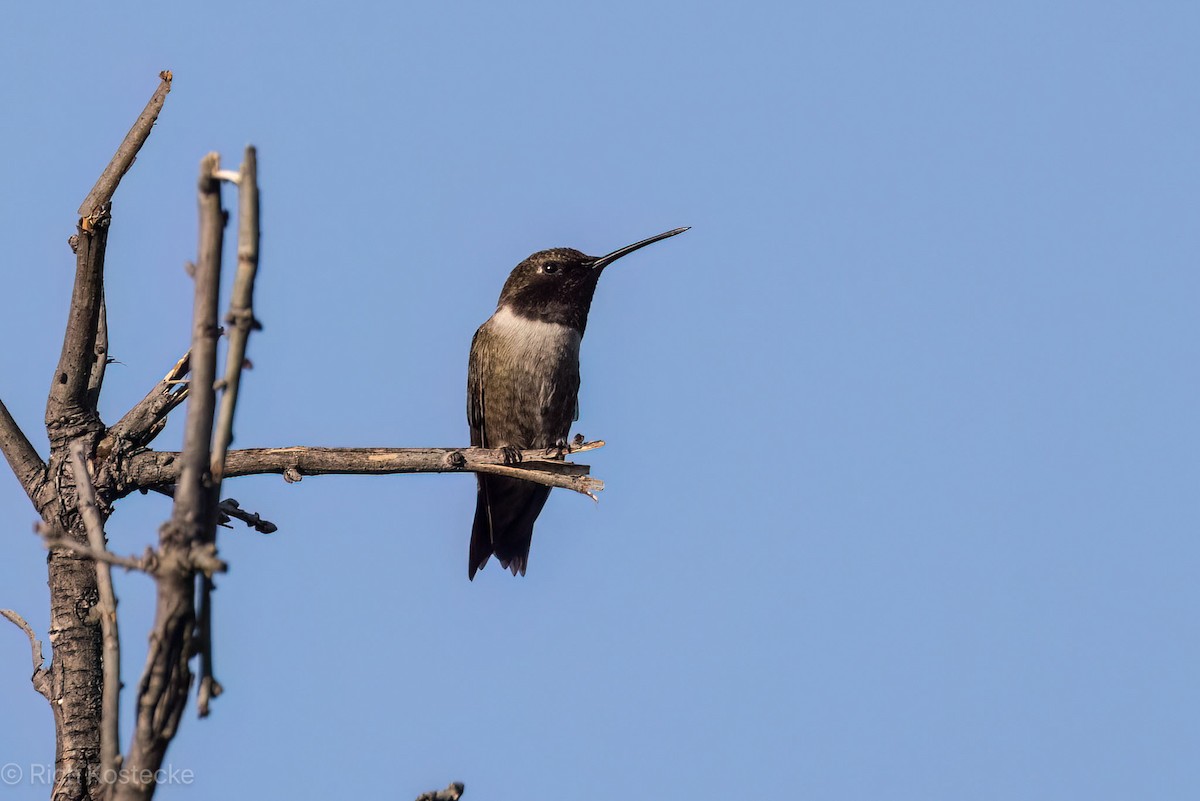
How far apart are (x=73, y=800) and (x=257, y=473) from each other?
1910mm

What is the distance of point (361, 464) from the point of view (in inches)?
275

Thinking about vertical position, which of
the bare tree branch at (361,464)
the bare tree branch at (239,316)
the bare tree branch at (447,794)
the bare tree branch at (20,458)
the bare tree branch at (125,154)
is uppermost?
the bare tree branch at (125,154)

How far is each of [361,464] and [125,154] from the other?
1931mm

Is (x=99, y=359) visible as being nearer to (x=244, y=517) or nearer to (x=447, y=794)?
(x=244, y=517)

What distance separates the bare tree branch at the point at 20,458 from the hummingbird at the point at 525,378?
419 centimetres

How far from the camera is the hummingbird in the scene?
33.6ft

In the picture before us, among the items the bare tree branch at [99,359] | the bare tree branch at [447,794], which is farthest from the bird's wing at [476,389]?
the bare tree branch at [447,794]

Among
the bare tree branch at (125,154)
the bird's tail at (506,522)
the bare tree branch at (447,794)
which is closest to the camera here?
the bare tree branch at (447,794)

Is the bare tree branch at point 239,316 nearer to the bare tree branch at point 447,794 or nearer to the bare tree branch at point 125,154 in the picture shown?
the bare tree branch at point 447,794

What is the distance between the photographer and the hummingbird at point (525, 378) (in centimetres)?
1023

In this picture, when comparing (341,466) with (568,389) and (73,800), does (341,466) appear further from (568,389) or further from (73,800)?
(568,389)

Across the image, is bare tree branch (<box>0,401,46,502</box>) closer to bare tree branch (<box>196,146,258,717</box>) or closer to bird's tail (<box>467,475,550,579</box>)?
bare tree branch (<box>196,146,258,717</box>)

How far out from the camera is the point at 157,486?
6.66 metres

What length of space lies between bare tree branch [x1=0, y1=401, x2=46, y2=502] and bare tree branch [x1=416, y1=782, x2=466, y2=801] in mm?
3587
